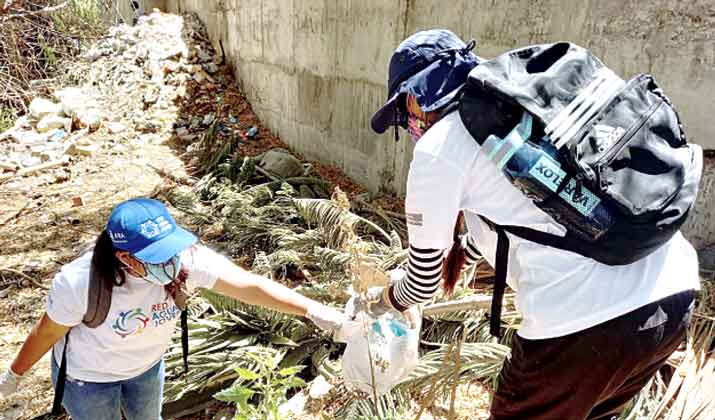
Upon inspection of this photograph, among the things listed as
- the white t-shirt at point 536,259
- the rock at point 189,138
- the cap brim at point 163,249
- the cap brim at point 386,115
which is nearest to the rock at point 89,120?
the rock at point 189,138

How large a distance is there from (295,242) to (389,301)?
204cm

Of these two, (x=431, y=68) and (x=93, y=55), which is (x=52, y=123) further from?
(x=431, y=68)

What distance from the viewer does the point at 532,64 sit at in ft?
3.93

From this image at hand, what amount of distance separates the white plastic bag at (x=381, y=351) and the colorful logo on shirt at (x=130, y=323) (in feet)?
2.48

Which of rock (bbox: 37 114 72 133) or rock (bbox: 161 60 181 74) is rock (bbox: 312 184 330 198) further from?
rock (bbox: 161 60 181 74)

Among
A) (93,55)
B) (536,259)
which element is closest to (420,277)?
(536,259)

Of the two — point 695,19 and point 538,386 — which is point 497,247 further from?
point 695,19

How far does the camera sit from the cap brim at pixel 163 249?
156 cm

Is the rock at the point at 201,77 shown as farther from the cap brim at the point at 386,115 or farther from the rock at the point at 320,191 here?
the cap brim at the point at 386,115

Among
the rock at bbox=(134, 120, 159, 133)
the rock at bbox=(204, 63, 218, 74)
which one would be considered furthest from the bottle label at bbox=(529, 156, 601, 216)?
the rock at bbox=(204, 63, 218, 74)

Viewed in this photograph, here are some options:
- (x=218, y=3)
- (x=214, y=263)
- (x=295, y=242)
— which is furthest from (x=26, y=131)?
(x=214, y=263)

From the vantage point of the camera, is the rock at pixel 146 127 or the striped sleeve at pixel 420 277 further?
the rock at pixel 146 127

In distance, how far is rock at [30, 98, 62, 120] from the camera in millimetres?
7582

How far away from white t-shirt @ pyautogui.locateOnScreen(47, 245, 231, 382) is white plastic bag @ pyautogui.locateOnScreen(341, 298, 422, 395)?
1.85 feet
